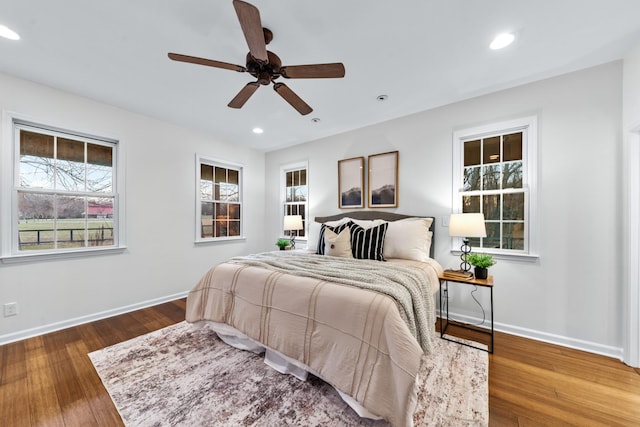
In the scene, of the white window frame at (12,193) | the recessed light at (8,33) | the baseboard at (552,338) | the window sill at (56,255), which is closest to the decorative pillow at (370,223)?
the baseboard at (552,338)

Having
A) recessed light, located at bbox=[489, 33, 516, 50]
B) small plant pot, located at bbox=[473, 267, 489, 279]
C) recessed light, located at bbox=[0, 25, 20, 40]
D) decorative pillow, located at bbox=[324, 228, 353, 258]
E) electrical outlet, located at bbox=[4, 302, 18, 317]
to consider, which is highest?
recessed light, located at bbox=[0, 25, 20, 40]

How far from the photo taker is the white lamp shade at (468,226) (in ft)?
7.69

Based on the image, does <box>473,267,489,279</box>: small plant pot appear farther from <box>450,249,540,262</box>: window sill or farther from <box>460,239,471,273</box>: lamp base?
<box>450,249,540,262</box>: window sill

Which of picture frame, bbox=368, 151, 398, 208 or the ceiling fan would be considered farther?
picture frame, bbox=368, 151, 398, 208

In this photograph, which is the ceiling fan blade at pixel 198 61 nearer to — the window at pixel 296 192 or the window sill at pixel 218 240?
the window at pixel 296 192

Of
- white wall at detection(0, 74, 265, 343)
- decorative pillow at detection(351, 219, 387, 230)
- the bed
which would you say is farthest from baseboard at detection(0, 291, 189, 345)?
decorative pillow at detection(351, 219, 387, 230)

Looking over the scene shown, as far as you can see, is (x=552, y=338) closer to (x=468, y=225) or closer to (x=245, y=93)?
(x=468, y=225)

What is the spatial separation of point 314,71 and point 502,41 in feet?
4.91

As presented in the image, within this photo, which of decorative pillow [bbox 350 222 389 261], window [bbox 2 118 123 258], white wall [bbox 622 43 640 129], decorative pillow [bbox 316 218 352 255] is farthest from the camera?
decorative pillow [bbox 316 218 352 255]

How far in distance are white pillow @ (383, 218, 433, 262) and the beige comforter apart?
1.69 ft

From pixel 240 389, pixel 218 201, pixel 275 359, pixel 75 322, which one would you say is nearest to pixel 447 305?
pixel 275 359

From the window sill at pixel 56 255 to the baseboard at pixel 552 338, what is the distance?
4.24 metres

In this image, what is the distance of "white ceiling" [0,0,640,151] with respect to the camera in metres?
1.61

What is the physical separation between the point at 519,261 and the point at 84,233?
16.0 ft
